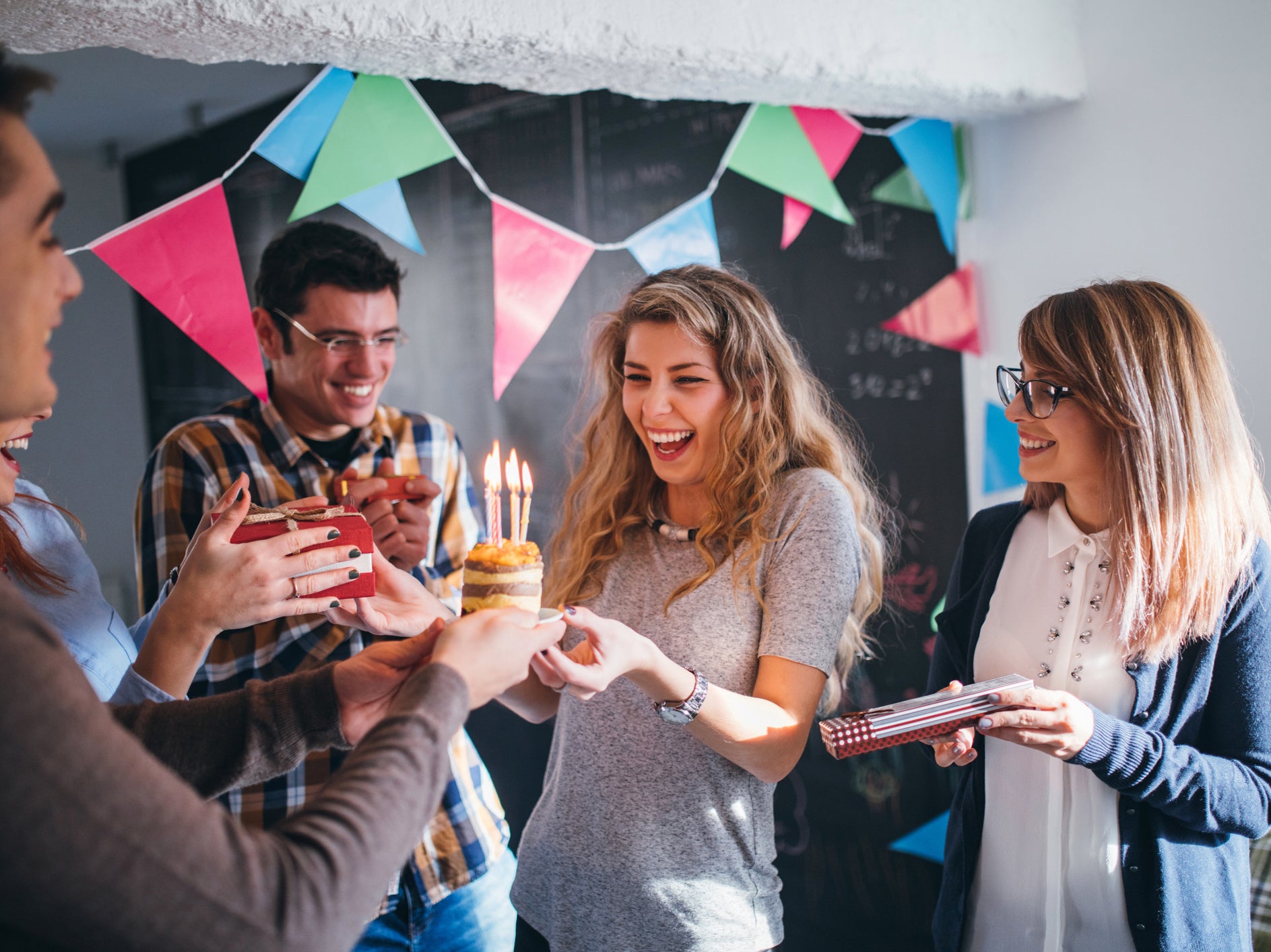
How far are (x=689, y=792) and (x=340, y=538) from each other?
0.74 metres

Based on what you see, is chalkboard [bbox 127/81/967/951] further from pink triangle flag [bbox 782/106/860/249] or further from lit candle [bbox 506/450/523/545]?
lit candle [bbox 506/450/523/545]

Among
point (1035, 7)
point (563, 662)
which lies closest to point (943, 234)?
point (1035, 7)

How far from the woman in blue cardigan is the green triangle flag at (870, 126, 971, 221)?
129cm

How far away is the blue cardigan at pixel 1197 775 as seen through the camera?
143cm

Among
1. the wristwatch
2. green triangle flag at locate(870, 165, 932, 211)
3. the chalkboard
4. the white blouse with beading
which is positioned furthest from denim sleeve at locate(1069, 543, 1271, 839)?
green triangle flag at locate(870, 165, 932, 211)

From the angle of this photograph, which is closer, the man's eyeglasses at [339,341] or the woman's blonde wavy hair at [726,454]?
the woman's blonde wavy hair at [726,454]

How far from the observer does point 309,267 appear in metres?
1.98

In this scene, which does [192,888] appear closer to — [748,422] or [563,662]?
[563,662]

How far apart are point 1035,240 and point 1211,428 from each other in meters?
1.43

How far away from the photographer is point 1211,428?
5.24 feet

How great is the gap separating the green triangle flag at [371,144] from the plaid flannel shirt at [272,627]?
53 cm

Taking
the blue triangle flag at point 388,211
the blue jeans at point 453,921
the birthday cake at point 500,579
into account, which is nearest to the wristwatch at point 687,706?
the birthday cake at point 500,579

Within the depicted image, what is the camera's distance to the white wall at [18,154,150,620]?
73.8 inches

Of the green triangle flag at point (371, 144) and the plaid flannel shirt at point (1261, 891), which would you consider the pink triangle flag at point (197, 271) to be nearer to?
the green triangle flag at point (371, 144)
